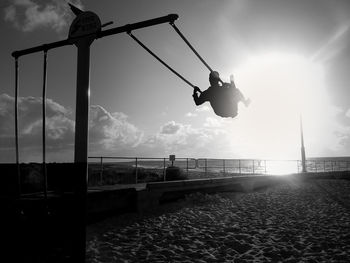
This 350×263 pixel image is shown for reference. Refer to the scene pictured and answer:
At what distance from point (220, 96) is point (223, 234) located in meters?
3.46

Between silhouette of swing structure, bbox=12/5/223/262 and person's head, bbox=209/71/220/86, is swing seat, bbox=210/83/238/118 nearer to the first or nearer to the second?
person's head, bbox=209/71/220/86

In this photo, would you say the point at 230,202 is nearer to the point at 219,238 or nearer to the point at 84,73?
the point at 219,238

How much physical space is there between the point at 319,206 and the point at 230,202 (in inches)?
129

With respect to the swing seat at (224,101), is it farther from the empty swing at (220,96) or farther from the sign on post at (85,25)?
the sign on post at (85,25)

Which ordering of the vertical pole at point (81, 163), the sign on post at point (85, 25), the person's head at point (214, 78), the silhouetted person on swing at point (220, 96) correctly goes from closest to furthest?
the vertical pole at point (81, 163) < the sign on post at point (85, 25) < the person's head at point (214, 78) < the silhouetted person on swing at point (220, 96)

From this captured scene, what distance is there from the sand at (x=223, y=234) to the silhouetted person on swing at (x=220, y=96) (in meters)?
2.82

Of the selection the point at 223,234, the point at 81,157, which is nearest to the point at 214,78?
the point at 81,157

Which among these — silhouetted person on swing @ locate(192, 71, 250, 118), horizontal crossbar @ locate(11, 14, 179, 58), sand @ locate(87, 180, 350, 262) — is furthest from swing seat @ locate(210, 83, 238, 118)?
sand @ locate(87, 180, 350, 262)

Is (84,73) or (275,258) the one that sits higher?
(84,73)

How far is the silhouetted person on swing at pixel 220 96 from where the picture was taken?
5.75 meters

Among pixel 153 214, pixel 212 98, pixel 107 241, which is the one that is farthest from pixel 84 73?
pixel 153 214

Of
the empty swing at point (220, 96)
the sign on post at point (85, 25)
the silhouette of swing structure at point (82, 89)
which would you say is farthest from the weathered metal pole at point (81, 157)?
the empty swing at point (220, 96)

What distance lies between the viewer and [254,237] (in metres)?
Answer: 7.05

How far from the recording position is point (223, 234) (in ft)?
23.9
